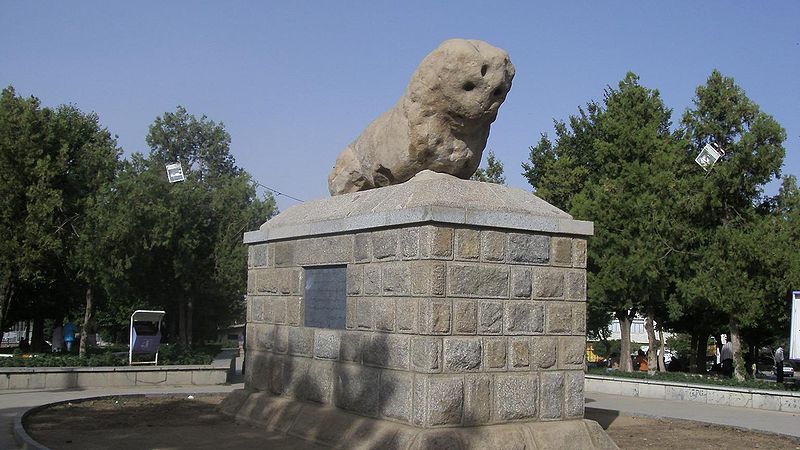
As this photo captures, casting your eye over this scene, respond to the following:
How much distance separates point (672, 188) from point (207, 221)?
17536 mm

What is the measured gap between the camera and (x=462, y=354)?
766 cm

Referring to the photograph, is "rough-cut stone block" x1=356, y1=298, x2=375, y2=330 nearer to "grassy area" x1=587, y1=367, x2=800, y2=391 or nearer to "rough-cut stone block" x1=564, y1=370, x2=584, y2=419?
"rough-cut stone block" x1=564, y1=370, x2=584, y2=419

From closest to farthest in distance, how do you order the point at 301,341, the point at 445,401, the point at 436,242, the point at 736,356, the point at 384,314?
1. the point at 445,401
2. the point at 436,242
3. the point at 384,314
4. the point at 301,341
5. the point at 736,356

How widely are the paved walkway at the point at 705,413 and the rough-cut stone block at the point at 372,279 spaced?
184 inches

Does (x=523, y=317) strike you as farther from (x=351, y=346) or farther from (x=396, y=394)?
(x=351, y=346)

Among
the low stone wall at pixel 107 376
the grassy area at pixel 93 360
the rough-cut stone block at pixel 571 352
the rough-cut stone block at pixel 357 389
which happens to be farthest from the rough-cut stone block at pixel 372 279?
the grassy area at pixel 93 360

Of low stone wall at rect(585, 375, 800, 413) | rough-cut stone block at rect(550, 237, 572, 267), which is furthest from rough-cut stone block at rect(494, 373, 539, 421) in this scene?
low stone wall at rect(585, 375, 800, 413)

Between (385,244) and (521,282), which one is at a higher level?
(385,244)

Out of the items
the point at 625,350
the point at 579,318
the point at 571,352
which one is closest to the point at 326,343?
the point at 571,352

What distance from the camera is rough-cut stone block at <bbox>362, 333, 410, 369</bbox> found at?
7.75 metres

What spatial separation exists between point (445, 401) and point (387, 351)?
2.72ft

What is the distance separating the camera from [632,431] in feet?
34.7

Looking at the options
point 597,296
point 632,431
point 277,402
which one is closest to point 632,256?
point 597,296

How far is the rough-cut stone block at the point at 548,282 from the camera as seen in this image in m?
8.30
